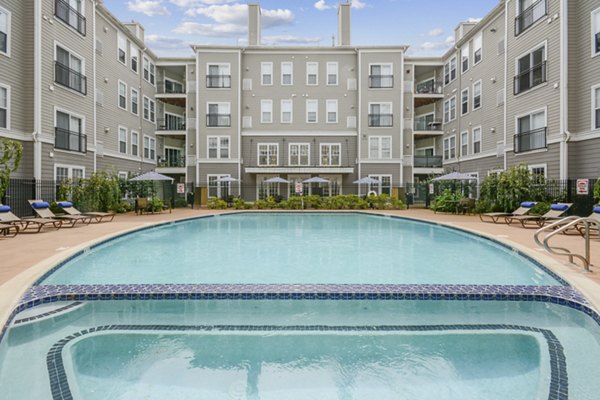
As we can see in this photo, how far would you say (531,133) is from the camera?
62.6 ft

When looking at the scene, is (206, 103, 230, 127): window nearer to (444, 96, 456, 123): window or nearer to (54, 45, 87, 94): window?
(54, 45, 87, 94): window

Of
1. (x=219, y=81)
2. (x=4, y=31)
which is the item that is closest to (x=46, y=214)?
(x=4, y=31)

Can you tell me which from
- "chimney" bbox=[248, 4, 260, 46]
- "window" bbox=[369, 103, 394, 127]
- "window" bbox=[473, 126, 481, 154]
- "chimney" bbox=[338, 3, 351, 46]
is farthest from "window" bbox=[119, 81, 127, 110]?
"window" bbox=[473, 126, 481, 154]

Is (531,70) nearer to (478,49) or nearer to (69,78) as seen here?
(478,49)

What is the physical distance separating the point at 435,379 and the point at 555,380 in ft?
3.60

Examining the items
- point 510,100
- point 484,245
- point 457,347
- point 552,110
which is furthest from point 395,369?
point 510,100

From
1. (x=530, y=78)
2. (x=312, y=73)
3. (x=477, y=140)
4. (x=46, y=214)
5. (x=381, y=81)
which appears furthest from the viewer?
(x=312, y=73)

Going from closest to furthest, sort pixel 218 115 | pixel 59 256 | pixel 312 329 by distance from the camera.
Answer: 1. pixel 312 329
2. pixel 59 256
3. pixel 218 115

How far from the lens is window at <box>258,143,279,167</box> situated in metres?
29.7

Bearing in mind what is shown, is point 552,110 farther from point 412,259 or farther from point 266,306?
point 266,306

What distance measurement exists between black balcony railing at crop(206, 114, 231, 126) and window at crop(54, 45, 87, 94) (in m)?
9.77

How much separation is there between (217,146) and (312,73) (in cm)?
923

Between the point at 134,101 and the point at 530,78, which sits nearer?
the point at 530,78

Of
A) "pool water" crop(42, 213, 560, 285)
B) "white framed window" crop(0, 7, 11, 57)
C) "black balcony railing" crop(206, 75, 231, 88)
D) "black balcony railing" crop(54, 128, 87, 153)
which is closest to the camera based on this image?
"pool water" crop(42, 213, 560, 285)
